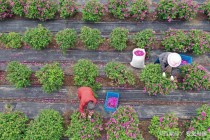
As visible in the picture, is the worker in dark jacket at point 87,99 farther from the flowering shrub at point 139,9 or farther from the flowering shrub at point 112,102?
the flowering shrub at point 139,9

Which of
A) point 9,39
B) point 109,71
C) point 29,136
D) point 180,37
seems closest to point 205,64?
point 180,37

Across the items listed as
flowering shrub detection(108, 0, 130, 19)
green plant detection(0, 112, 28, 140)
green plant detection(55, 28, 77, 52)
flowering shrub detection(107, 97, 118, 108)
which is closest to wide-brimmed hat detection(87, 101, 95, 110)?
flowering shrub detection(107, 97, 118, 108)

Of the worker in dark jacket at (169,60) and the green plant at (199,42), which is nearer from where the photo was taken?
the worker in dark jacket at (169,60)

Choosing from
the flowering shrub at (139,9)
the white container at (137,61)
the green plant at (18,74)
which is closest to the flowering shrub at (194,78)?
the white container at (137,61)

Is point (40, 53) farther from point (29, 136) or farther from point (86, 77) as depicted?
point (29, 136)

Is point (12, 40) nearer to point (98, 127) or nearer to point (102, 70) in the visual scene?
point (102, 70)
